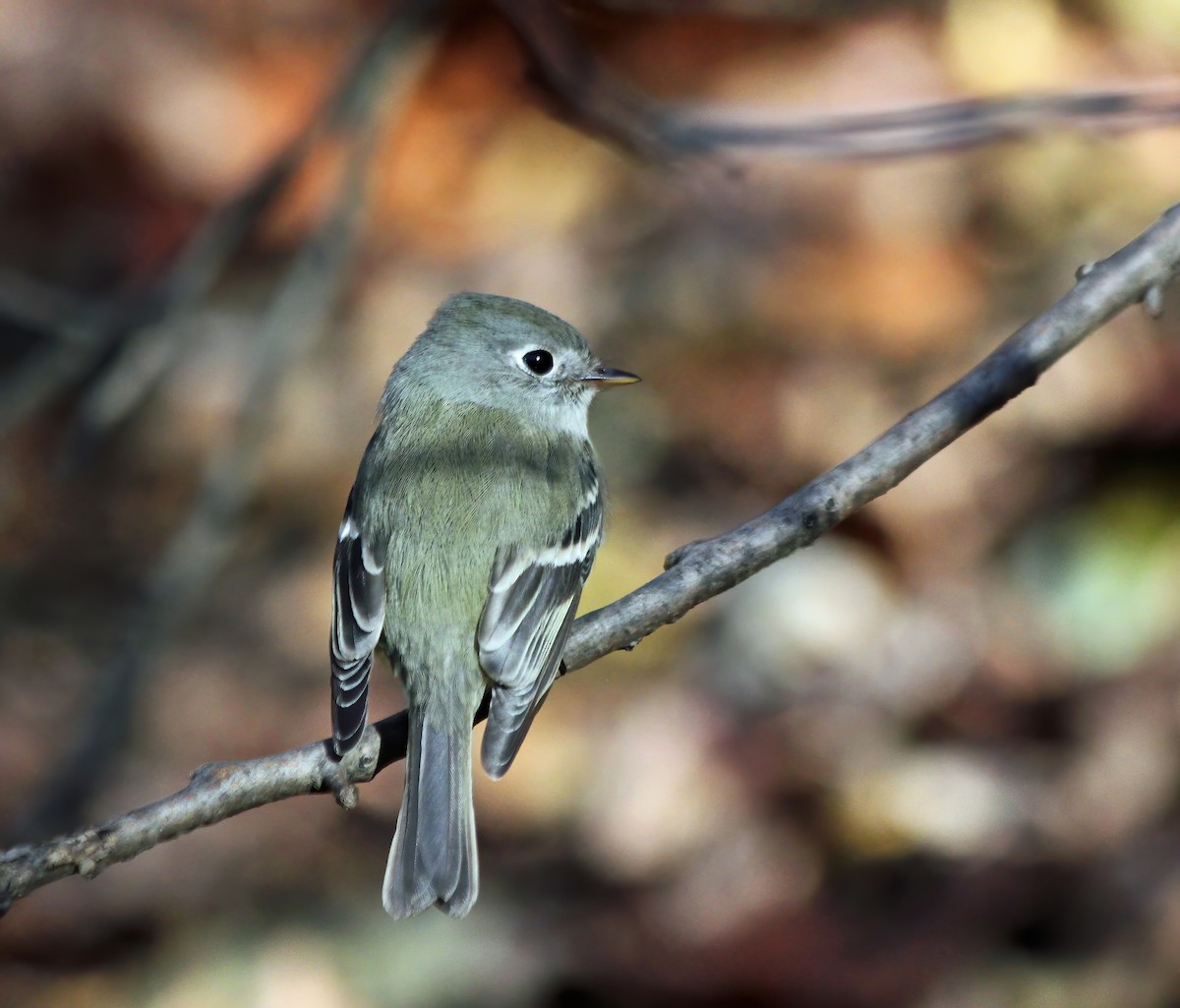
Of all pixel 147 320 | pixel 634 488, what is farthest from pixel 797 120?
pixel 147 320

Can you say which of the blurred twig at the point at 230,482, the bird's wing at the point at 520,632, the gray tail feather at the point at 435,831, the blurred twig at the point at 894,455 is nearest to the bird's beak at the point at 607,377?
the bird's wing at the point at 520,632

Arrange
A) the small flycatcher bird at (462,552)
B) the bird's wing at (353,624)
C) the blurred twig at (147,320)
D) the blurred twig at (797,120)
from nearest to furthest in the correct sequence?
the bird's wing at (353,624)
the small flycatcher bird at (462,552)
the blurred twig at (797,120)
the blurred twig at (147,320)

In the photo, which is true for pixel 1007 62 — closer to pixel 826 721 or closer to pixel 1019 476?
pixel 1019 476

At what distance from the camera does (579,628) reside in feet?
9.95

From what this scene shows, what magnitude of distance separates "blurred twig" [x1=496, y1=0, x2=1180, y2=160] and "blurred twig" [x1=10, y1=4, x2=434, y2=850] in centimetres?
65

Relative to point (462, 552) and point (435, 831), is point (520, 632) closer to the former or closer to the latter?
point (462, 552)

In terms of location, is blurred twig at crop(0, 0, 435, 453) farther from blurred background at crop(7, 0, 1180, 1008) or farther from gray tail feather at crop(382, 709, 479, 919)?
gray tail feather at crop(382, 709, 479, 919)

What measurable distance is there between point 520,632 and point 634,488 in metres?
2.41

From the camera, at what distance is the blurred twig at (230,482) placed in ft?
16.3

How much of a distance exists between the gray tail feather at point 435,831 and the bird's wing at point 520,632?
8 cm

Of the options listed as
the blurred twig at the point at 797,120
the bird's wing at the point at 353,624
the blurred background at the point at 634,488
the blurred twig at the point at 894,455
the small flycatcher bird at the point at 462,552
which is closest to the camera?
the blurred twig at the point at 894,455

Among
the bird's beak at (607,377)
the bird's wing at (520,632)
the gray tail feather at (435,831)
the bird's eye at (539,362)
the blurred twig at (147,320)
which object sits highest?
the blurred twig at (147,320)

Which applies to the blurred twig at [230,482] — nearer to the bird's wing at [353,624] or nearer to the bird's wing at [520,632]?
the bird's wing at [353,624]

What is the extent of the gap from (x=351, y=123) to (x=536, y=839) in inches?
117
